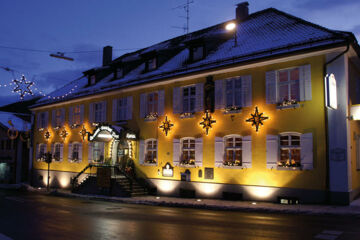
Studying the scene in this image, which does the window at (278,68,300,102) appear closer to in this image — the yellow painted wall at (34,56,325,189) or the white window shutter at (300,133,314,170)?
the yellow painted wall at (34,56,325,189)

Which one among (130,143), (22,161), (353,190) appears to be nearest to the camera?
(353,190)

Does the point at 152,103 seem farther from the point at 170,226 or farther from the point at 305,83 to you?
the point at 170,226

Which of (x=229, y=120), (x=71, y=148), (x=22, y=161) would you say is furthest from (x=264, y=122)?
(x=22, y=161)

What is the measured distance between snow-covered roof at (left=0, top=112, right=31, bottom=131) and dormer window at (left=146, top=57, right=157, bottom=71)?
1907 cm

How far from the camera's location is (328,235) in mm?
8953

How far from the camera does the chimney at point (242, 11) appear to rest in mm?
23334

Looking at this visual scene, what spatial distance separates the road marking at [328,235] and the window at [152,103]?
14219 millimetres

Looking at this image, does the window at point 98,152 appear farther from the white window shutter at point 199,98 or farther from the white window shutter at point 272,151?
the white window shutter at point 272,151

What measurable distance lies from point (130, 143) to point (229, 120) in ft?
25.3

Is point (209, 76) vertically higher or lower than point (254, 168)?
higher

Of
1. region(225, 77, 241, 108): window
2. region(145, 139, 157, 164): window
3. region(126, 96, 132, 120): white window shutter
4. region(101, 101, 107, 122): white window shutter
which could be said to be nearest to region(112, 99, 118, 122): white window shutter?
region(101, 101, 107, 122): white window shutter

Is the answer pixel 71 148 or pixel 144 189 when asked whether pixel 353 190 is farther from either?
pixel 71 148

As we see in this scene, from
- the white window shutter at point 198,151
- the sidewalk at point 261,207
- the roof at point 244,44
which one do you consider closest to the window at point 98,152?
the roof at point 244,44

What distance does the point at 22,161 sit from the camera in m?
37.4
